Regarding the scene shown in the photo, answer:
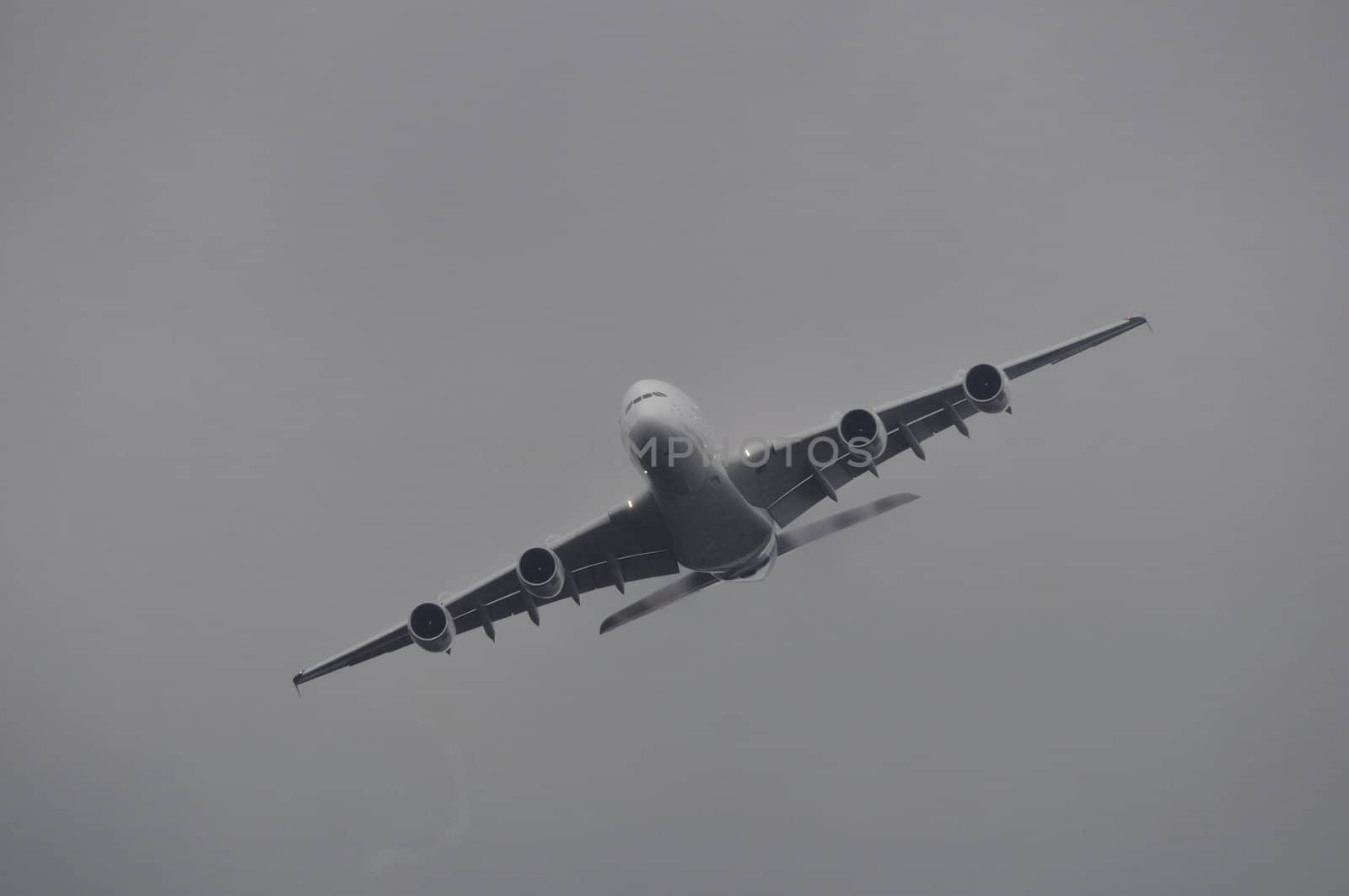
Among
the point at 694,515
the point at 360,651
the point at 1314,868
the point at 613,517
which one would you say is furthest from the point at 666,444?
the point at 1314,868

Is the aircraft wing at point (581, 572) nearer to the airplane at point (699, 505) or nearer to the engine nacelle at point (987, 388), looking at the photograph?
the airplane at point (699, 505)

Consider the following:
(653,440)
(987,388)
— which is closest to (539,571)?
(653,440)

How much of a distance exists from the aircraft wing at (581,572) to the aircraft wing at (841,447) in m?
3.37

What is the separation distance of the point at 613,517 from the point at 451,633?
579 centimetres

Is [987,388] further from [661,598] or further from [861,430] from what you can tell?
[661,598]

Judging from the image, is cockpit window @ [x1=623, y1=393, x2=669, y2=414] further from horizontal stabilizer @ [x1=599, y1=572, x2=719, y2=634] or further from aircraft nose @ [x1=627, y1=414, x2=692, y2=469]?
horizontal stabilizer @ [x1=599, y1=572, x2=719, y2=634]

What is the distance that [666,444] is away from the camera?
2741cm

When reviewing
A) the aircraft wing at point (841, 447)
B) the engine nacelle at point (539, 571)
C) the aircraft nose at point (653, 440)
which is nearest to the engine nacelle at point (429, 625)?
the engine nacelle at point (539, 571)

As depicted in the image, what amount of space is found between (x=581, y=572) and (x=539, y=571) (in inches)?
224

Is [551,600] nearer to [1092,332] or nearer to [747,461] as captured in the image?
[747,461]

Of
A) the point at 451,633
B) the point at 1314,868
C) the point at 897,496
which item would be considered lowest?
the point at 1314,868

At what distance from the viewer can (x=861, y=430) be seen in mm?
30047

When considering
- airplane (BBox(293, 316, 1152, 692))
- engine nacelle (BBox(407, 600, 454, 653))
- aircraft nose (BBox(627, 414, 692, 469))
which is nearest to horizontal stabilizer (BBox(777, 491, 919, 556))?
airplane (BBox(293, 316, 1152, 692))

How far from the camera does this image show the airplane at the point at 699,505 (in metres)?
28.7
